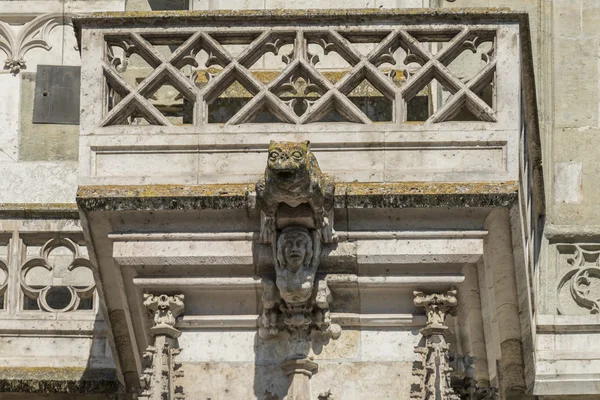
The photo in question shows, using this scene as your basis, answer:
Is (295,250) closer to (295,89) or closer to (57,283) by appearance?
(295,89)

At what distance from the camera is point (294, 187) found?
14758mm

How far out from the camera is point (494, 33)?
1550cm

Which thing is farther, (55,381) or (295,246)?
(55,381)

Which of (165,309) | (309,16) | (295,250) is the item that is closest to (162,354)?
(165,309)

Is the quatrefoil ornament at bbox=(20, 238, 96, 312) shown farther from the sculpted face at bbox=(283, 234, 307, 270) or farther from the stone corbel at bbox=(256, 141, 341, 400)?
the sculpted face at bbox=(283, 234, 307, 270)

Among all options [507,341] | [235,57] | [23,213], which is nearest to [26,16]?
[23,213]

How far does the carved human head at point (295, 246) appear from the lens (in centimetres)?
1515

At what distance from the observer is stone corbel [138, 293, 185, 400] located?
602 inches

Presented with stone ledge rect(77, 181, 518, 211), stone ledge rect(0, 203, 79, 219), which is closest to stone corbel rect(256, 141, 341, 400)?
stone ledge rect(77, 181, 518, 211)

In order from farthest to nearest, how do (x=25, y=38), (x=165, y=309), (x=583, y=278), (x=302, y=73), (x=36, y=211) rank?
(x=25, y=38) < (x=583, y=278) < (x=36, y=211) < (x=302, y=73) < (x=165, y=309)

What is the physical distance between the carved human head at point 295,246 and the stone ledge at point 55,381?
Result: 87.0 inches

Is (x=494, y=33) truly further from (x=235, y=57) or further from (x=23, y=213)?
(x=23, y=213)

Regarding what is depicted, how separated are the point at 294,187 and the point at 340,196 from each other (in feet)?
1.40

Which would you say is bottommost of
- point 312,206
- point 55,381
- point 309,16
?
point 55,381
